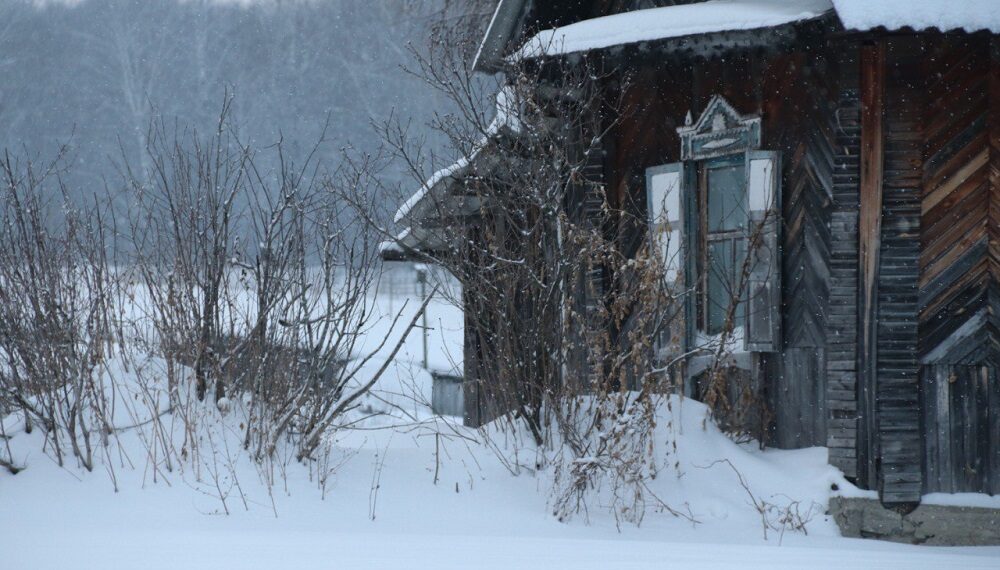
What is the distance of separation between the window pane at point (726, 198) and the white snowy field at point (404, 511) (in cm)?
144

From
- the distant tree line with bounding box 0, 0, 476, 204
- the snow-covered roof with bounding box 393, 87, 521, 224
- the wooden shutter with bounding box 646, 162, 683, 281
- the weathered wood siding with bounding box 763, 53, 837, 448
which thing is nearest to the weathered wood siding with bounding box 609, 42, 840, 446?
the weathered wood siding with bounding box 763, 53, 837, 448

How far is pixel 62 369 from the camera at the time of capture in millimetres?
7703

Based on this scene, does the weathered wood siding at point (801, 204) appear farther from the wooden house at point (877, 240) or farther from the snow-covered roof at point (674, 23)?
the snow-covered roof at point (674, 23)

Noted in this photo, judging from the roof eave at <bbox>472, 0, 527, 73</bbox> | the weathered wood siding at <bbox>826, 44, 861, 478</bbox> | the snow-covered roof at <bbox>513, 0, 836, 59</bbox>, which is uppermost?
the roof eave at <bbox>472, 0, 527, 73</bbox>

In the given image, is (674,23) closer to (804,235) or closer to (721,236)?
(721,236)

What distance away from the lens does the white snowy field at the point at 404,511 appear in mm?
5773

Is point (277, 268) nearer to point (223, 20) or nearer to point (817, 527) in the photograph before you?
point (817, 527)

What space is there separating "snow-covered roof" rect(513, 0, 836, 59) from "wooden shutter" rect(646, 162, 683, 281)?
1.14 meters

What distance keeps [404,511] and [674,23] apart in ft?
12.9

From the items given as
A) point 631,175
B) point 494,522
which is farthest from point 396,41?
point 494,522

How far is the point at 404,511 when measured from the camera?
712cm

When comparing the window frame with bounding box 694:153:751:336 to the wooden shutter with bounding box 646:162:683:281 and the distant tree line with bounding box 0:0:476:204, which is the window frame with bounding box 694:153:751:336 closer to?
the wooden shutter with bounding box 646:162:683:281

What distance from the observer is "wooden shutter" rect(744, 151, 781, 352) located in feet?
25.8

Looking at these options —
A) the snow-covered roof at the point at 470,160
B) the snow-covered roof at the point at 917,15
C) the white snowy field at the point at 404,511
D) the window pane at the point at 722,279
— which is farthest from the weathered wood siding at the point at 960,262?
the snow-covered roof at the point at 470,160
